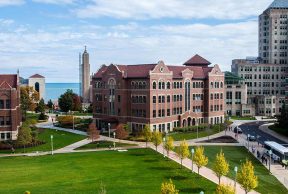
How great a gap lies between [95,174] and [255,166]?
2001 cm

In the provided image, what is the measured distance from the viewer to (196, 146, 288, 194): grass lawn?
129ft

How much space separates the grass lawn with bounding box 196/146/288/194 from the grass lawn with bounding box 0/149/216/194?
527 centimetres

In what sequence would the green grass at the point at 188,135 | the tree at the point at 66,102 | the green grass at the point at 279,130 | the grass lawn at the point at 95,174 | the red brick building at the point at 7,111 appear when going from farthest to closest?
the tree at the point at 66,102 < the green grass at the point at 279,130 < the green grass at the point at 188,135 < the red brick building at the point at 7,111 < the grass lawn at the point at 95,174

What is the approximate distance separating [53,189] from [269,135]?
1983 inches

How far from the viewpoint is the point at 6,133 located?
2761 inches

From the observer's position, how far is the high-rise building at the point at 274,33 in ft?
424

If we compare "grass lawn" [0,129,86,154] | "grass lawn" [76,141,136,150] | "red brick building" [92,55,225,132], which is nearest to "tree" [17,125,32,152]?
"grass lawn" [0,129,86,154]

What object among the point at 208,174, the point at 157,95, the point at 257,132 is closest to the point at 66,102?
the point at 157,95

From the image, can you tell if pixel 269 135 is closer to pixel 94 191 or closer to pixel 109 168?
Answer: pixel 109 168

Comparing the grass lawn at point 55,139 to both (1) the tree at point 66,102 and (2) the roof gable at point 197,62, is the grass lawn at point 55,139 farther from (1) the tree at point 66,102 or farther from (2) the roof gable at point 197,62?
(2) the roof gable at point 197,62

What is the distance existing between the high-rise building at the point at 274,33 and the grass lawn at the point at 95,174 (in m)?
88.8

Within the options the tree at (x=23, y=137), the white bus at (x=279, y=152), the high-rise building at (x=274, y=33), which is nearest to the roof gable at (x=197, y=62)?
the high-rise building at (x=274, y=33)

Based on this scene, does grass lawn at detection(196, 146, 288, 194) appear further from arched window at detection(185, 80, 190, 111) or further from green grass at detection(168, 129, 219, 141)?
arched window at detection(185, 80, 190, 111)

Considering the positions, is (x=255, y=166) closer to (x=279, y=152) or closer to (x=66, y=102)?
(x=279, y=152)
